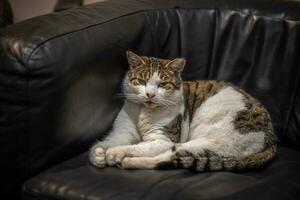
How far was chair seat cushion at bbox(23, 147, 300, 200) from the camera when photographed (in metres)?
1.21

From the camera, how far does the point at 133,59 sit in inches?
61.9

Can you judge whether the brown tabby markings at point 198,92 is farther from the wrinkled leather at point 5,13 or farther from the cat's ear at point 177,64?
the wrinkled leather at point 5,13

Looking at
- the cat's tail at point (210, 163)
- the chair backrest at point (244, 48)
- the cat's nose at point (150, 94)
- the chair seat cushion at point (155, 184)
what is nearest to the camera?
the chair seat cushion at point (155, 184)

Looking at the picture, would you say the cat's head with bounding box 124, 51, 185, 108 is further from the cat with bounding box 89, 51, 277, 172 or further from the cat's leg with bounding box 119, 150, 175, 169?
the cat's leg with bounding box 119, 150, 175, 169

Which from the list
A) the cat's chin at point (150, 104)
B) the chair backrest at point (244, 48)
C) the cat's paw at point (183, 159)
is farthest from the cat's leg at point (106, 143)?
the chair backrest at point (244, 48)

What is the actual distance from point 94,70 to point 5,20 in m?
1.33

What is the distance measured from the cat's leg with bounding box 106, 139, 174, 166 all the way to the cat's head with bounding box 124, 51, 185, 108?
0.16 m

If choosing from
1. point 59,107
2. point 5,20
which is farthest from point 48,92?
point 5,20

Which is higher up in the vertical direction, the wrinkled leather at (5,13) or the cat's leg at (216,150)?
the wrinkled leather at (5,13)

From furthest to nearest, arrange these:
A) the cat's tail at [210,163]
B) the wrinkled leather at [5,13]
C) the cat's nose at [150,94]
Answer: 1. the wrinkled leather at [5,13]
2. the cat's nose at [150,94]
3. the cat's tail at [210,163]

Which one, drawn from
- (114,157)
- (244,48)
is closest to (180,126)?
(114,157)

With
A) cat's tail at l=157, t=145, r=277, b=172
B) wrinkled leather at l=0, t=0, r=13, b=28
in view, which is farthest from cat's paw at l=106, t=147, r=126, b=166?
wrinkled leather at l=0, t=0, r=13, b=28

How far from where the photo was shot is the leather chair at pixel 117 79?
1.26 m

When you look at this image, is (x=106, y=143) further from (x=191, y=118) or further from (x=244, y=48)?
(x=244, y=48)
